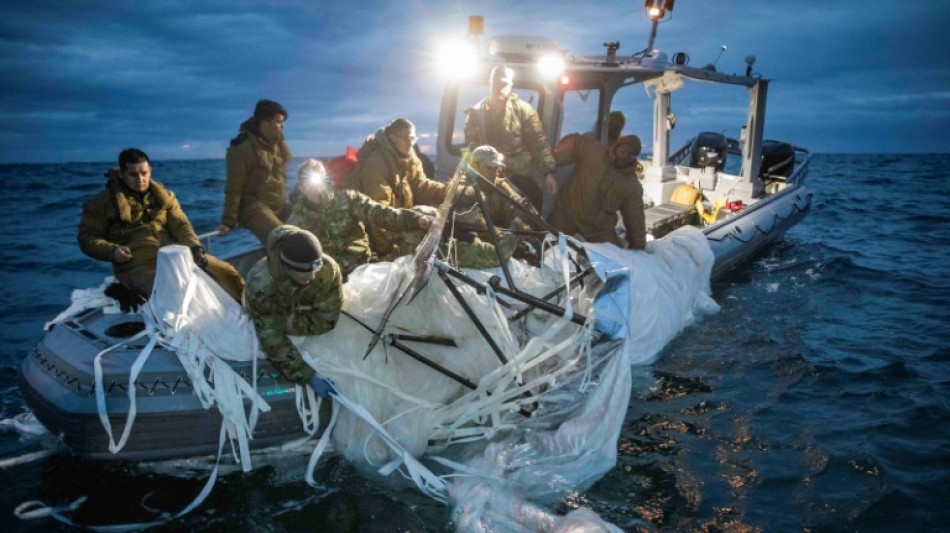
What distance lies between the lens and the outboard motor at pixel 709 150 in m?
10.8

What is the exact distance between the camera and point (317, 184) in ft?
13.7

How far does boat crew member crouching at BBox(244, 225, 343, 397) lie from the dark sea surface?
3.11 feet

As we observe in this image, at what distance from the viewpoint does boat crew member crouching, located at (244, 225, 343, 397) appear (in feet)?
11.4

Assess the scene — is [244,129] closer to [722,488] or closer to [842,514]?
[722,488]

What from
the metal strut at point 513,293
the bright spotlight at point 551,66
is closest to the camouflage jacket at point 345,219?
the metal strut at point 513,293

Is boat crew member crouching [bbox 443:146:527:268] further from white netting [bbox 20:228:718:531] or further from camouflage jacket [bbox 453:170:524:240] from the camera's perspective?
white netting [bbox 20:228:718:531]

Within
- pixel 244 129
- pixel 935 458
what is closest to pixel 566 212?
pixel 244 129

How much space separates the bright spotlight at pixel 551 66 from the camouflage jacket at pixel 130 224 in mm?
3958

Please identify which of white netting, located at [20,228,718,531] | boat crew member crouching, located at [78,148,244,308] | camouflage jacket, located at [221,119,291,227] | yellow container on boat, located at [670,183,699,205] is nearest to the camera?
white netting, located at [20,228,718,531]

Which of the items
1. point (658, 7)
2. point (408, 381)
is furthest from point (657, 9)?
point (408, 381)

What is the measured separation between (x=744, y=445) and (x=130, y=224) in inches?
202

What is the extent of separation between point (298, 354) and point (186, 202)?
2346cm

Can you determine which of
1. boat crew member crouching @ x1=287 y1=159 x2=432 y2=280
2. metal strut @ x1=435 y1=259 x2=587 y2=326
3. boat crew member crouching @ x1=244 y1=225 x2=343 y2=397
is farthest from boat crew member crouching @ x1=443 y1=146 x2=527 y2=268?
boat crew member crouching @ x1=244 y1=225 x2=343 y2=397

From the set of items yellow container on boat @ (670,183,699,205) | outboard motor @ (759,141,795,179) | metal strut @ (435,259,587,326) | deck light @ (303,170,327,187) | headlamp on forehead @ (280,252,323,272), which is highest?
outboard motor @ (759,141,795,179)
